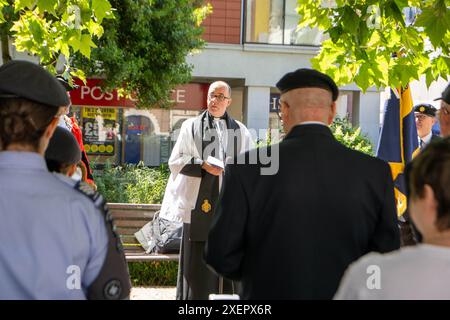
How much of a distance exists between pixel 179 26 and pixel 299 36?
7.34m

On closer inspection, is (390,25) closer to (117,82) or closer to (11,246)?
(11,246)

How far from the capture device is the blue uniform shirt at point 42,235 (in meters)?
2.35

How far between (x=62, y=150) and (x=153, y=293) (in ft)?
17.5

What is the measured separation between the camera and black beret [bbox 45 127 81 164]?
316cm

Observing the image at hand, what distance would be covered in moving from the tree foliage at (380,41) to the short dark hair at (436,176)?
2548mm

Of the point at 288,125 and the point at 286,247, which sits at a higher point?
the point at 288,125

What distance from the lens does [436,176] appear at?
2.16m

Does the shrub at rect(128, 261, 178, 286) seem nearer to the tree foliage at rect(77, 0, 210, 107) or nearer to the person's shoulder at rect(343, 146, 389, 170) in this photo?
the person's shoulder at rect(343, 146, 389, 170)

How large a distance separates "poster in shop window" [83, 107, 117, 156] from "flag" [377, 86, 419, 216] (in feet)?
54.9

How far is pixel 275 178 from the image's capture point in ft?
10.6

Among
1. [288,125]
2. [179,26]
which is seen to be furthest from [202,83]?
[288,125]

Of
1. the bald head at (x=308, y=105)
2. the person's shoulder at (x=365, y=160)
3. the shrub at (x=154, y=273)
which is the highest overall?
the bald head at (x=308, y=105)

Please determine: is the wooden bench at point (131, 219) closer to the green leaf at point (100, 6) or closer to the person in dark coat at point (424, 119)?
the person in dark coat at point (424, 119)

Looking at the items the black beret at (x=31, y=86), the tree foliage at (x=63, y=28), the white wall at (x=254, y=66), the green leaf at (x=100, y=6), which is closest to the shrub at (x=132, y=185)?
the tree foliage at (x=63, y=28)
